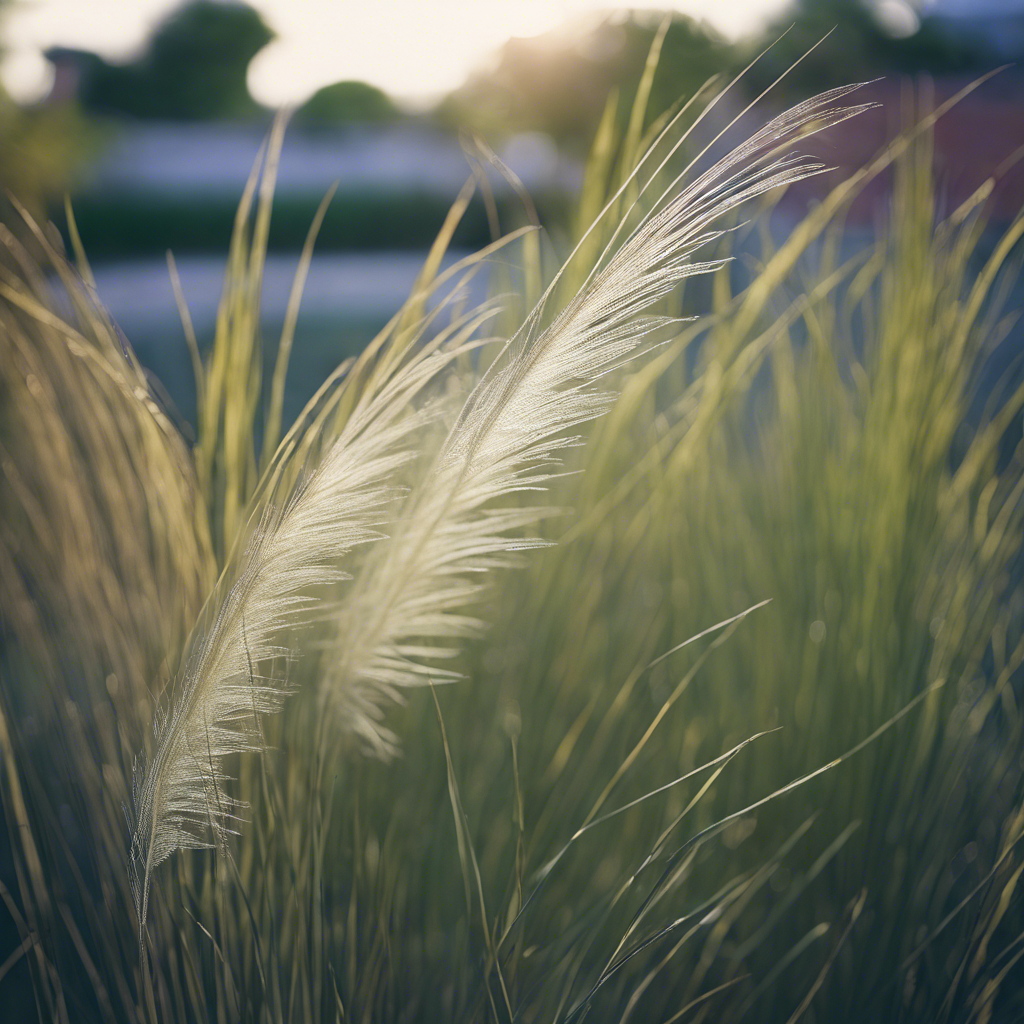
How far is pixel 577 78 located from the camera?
9.46 ft

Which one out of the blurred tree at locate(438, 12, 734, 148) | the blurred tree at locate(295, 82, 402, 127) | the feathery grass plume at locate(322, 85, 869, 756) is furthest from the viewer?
the blurred tree at locate(295, 82, 402, 127)

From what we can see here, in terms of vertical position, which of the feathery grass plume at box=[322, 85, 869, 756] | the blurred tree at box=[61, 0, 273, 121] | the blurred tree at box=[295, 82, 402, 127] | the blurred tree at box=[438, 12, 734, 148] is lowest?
the feathery grass plume at box=[322, 85, 869, 756]

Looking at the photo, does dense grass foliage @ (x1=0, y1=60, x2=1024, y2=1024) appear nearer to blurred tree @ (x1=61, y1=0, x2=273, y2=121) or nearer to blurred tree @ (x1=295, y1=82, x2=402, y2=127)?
blurred tree @ (x1=295, y1=82, x2=402, y2=127)

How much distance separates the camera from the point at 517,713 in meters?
0.86

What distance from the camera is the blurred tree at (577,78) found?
2.18 metres

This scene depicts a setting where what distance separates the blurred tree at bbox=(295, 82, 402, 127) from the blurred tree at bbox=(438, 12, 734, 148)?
1.01 m

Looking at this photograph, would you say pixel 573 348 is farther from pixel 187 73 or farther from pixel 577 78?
pixel 187 73

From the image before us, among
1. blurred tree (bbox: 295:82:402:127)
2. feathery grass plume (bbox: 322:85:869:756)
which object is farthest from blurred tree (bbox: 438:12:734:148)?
feathery grass plume (bbox: 322:85:869:756)

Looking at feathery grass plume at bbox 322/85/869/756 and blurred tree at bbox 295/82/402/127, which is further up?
blurred tree at bbox 295/82/402/127

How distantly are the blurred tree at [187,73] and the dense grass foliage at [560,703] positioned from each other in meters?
4.54

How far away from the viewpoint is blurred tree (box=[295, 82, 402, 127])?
175 inches

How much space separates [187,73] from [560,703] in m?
5.60

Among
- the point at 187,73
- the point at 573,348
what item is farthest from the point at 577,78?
the point at 187,73

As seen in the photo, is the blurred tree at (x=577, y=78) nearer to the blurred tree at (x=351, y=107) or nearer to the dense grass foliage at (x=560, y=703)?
the blurred tree at (x=351, y=107)
